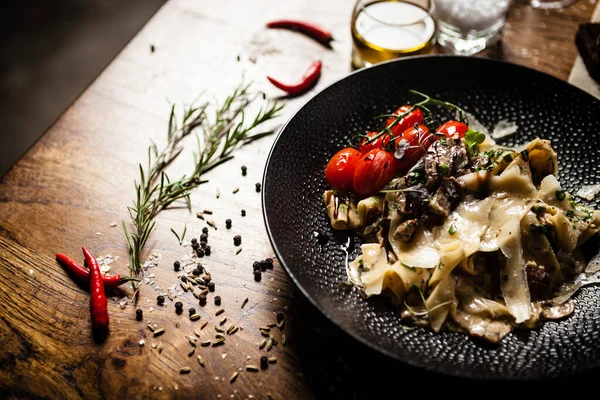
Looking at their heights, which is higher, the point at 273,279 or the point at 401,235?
the point at 401,235

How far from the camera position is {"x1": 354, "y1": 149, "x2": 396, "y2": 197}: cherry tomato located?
2717 millimetres

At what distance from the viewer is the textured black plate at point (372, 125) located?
2213mm

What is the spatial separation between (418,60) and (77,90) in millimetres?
4389

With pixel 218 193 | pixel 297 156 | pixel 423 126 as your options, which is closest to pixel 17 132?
pixel 218 193

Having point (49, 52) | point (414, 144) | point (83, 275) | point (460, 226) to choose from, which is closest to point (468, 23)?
point (414, 144)

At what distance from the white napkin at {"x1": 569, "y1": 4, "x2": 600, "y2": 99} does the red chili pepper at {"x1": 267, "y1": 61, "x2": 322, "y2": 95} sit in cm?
159

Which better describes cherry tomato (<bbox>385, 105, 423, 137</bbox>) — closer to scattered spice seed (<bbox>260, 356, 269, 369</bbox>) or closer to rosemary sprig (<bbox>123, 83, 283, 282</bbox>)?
rosemary sprig (<bbox>123, 83, 283, 282</bbox>)

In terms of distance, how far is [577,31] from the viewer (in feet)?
12.3

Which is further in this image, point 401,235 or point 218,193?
point 218,193

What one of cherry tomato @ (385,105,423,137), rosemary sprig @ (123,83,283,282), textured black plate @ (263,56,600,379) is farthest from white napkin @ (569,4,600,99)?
rosemary sprig @ (123,83,283,282)

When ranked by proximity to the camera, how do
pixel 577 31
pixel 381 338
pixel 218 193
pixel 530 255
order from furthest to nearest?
pixel 577 31
pixel 218 193
pixel 530 255
pixel 381 338

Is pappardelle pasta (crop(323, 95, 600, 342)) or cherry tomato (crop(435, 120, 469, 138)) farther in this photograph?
cherry tomato (crop(435, 120, 469, 138))

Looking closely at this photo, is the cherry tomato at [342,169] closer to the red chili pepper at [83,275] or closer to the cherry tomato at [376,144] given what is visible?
the cherry tomato at [376,144]

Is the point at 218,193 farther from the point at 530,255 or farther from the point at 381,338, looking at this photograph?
the point at 530,255
